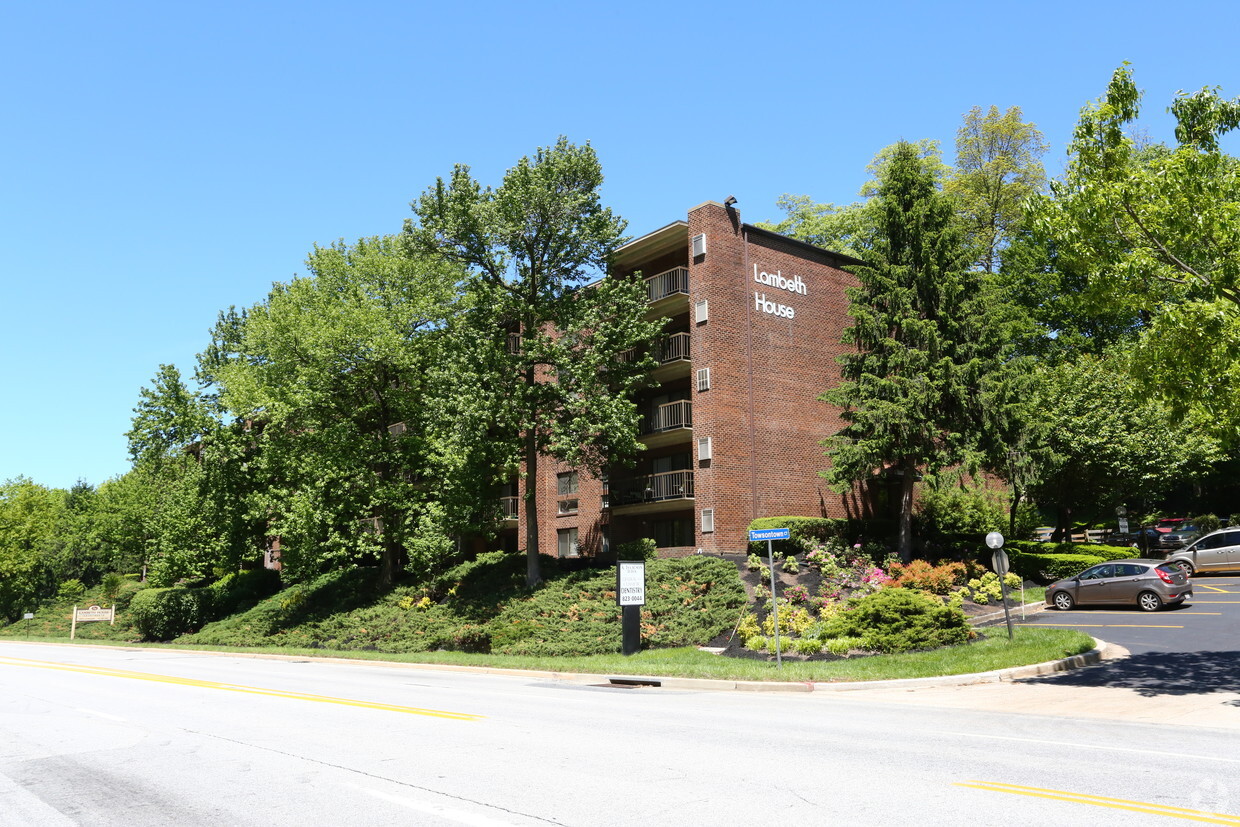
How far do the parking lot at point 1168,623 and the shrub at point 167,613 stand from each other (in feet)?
141

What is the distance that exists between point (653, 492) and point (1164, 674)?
835 inches

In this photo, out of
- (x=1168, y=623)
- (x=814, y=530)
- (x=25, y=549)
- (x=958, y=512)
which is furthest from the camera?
(x=25, y=549)

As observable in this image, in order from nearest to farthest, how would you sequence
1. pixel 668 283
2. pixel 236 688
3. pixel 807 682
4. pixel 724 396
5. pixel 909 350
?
pixel 807 682, pixel 236 688, pixel 909 350, pixel 724 396, pixel 668 283

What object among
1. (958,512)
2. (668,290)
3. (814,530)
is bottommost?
(814,530)

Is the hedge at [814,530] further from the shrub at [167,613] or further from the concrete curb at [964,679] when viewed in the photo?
the shrub at [167,613]

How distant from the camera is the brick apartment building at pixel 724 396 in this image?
106ft

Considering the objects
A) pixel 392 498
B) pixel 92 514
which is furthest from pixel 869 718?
pixel 92 514

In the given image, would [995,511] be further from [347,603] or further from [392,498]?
[347,603]

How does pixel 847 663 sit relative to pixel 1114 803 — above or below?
below

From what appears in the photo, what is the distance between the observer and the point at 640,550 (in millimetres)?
32219

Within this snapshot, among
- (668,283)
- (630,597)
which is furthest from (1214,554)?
(630,597)

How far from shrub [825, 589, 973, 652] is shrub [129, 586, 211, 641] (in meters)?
40.2

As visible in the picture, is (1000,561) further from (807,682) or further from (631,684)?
(631,684)

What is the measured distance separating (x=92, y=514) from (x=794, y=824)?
82.7m
